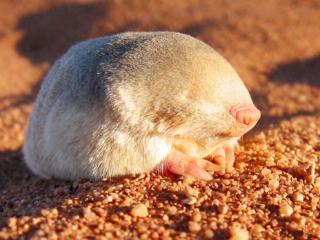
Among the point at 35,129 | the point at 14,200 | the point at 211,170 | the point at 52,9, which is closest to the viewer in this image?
the point at 211,170

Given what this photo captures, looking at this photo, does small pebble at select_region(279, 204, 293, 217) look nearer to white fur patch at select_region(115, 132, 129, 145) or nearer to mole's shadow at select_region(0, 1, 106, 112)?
white fur patch at select_region(115, 132, 129, 145)

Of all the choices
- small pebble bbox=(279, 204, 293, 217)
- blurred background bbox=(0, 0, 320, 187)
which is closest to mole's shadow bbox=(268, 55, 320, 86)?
blurred background bbox=(0, 0, 320, 187)

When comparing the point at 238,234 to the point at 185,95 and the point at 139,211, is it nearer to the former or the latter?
the point at 139,211

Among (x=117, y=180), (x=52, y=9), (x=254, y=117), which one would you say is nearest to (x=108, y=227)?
(x=117, y=180)

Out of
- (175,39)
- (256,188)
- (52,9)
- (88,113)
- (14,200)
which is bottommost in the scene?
(14,200)

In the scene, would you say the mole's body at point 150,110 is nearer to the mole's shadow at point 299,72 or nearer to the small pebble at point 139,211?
the small pebble at point 139,211

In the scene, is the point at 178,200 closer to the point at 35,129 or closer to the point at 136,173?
the point at 136,173
